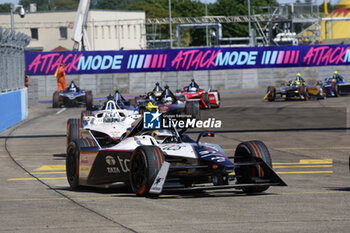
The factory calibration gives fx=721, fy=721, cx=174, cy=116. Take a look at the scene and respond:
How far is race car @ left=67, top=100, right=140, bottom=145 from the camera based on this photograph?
15.7m

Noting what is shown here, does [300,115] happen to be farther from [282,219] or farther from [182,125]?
[282,219]

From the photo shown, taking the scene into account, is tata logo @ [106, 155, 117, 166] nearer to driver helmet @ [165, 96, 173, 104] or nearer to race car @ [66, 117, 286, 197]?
race car @ [66, 117, 286, 197]

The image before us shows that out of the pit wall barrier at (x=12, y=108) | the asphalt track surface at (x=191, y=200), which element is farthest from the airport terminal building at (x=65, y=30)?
the asphalt track surface at (x=191, y=200)

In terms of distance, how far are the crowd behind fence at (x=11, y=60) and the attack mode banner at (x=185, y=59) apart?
12.9 m

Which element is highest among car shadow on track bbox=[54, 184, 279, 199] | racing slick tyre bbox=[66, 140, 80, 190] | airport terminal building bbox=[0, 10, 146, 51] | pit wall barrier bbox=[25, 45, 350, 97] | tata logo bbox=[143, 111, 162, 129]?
airport terminal building bbox=[0, 10, 146, 51]

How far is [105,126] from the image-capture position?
53.4ft

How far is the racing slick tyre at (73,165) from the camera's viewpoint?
11578mm

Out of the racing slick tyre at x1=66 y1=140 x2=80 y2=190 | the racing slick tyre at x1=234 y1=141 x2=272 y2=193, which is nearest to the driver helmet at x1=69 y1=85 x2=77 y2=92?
the racing slick tyre at x1=66 y1=140 x2=80 y2=190

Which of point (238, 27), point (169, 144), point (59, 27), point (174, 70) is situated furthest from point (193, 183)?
point (238, 27)

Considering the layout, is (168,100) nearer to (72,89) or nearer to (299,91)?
(72,89)

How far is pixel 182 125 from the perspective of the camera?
11.3m

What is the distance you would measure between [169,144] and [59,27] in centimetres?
7875

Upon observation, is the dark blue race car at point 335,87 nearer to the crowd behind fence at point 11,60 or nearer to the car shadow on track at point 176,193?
the crowd behind fence at point 11,60

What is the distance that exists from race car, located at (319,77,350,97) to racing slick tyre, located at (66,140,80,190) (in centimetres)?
2824
